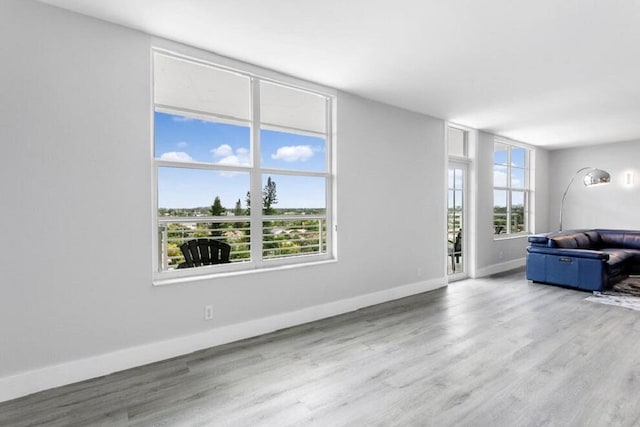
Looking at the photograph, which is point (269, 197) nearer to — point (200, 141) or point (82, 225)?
point (200, 141)

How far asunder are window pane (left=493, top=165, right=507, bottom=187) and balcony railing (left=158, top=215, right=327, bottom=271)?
14.3 feet

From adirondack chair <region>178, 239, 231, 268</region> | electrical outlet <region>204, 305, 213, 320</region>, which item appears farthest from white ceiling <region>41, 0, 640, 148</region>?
electrical outlet <region>204, 305, 213, 320</region>

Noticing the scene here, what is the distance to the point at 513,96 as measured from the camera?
432 cm

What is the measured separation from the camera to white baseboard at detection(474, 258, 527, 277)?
6.24 metres

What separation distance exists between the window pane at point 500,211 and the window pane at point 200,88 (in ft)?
17.6

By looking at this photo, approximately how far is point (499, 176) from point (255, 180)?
546cm

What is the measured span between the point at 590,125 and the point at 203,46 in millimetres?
6240

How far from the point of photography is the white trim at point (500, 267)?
623 cm

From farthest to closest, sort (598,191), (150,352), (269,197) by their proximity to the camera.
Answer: (598,191)
(269,197)
(150,352)

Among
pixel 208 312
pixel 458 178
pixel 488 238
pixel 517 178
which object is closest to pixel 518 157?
pixel 517 178

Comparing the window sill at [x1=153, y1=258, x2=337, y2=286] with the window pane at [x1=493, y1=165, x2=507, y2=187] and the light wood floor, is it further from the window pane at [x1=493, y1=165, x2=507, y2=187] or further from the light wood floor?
the window pane at [x1=493, y1=165, x2=507, y2=187]

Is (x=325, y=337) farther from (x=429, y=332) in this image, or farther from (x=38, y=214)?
(x=38, y=214)

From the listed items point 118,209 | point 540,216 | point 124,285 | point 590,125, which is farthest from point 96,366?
point 540,216

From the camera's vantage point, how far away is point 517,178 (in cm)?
745
